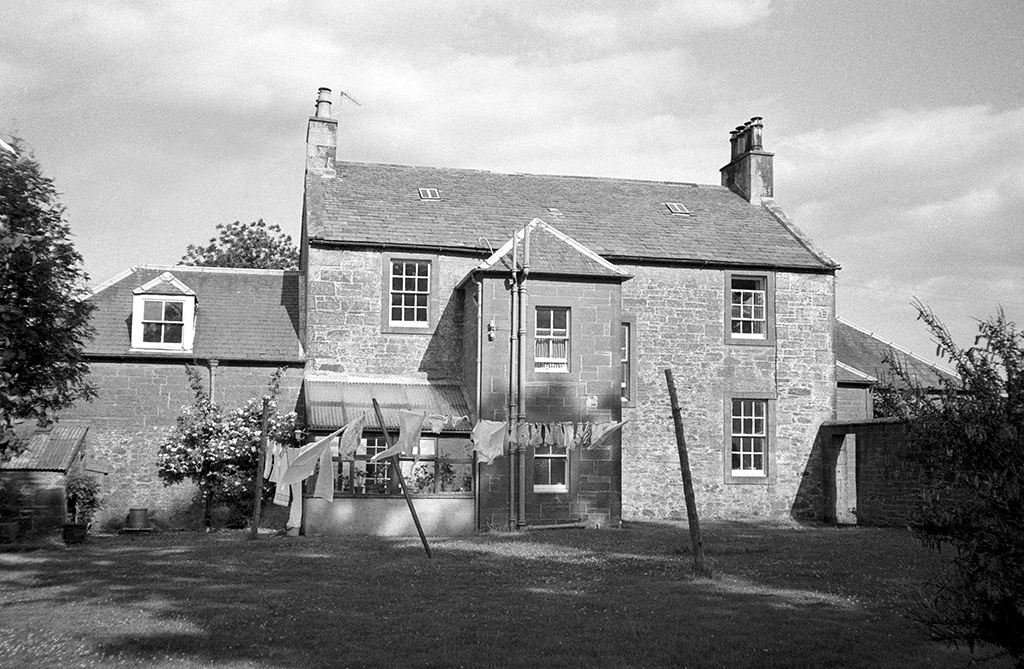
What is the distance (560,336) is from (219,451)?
890 centimetres

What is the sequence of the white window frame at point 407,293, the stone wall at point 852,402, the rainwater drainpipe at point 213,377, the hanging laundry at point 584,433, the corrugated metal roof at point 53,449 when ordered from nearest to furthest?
the corrugated metal roof at point 53,449, the hanging laundry at point 584,433, the rainwater drainpipe at point 213,377, the white window frame at point 407,293, the stone wall at point 852,402

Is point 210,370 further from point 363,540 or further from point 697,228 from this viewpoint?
point 697,228

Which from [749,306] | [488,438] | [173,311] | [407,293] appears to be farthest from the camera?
[749,306]

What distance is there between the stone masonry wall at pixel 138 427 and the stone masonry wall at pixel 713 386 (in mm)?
9774

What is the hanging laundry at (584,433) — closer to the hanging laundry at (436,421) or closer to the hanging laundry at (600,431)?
the hanging laundry at (600,431)

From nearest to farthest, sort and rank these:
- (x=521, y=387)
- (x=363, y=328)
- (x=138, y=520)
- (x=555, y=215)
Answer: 1. (x=521, y=387)
2. (x=138, y=520)
3. (x=363, y=328)
4. (x=555, y=215)

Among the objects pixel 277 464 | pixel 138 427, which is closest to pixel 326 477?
pixel 277 464

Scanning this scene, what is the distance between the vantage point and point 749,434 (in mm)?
29797

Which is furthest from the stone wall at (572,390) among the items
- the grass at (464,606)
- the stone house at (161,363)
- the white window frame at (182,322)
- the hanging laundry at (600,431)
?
the white window frame at (182,322)

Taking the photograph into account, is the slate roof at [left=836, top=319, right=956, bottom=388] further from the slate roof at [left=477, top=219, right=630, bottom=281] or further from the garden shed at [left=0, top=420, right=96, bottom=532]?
the garden shed at [left=0, top=420, right=96, bottom=532]

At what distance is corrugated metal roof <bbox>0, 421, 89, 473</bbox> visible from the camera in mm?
22772

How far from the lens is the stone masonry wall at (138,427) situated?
26.2 m

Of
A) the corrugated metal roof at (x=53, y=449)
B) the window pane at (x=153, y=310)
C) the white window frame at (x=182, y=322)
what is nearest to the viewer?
the corrugated metal roof at (x=53, y=449)

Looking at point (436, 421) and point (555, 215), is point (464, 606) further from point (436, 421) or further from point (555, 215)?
point (555, 215)
